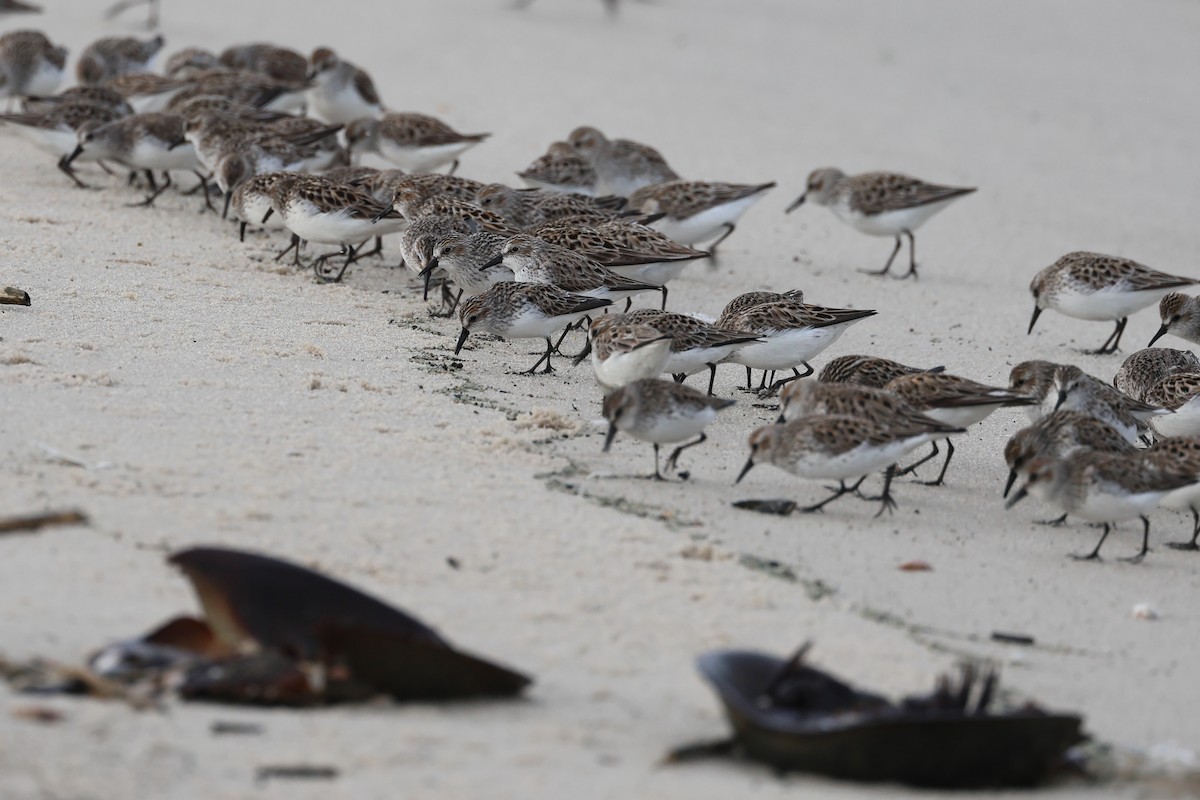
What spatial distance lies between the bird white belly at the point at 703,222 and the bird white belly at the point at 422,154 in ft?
6.12

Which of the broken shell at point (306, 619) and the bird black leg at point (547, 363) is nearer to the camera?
the broken shell at point (306, 619)

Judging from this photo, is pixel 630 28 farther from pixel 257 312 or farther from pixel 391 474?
pixel 391 474

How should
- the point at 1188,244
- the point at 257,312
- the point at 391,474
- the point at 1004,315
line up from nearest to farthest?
the point at 391,474, the point at 257,312, the point at 1004,315, the point at 1188,244

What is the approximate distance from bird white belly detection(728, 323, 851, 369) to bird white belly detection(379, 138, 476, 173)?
422 centimetres

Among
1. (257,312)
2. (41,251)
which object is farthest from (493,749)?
(41,251)

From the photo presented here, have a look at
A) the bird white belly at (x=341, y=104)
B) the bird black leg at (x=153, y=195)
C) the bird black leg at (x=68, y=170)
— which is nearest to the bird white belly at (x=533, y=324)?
the bird black leg at (x=153, y=195)

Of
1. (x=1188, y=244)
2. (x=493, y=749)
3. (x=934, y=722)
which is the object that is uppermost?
(x=1188, y=244)

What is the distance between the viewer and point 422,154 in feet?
35.6

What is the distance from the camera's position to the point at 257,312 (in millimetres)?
7801

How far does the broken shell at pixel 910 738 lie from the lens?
3.59m

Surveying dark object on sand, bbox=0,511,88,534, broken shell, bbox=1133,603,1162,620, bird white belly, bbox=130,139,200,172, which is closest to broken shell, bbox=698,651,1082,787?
broken shell, bbox=1133,603,1162,620

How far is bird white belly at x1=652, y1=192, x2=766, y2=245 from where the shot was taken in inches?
382

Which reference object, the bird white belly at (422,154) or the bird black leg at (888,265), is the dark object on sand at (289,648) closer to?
the bird black leg at (888,265)

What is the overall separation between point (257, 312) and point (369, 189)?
2.02m
